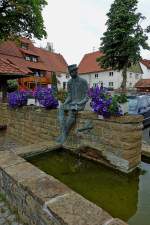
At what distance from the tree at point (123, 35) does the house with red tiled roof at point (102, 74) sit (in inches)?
554

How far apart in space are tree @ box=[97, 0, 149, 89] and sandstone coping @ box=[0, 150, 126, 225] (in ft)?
74.4

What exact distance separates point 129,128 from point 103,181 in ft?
2.85

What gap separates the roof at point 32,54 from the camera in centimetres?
2684

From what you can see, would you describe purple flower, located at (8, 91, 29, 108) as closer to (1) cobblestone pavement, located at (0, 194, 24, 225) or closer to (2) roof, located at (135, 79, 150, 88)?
(1) cobblestone pavement, located at (0, 194, 24, 225)

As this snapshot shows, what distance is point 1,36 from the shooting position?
53.8ft

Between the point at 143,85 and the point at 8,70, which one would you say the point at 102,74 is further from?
the point at 8,70

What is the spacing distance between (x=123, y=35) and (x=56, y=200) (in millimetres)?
23964

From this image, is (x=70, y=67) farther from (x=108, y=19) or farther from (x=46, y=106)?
(x=108, y=19)

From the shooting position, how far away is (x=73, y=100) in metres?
4.43

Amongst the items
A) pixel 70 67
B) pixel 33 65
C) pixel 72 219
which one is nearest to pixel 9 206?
pixel 72 219

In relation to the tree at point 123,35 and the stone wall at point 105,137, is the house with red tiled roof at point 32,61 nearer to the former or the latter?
the tree at point 123,35

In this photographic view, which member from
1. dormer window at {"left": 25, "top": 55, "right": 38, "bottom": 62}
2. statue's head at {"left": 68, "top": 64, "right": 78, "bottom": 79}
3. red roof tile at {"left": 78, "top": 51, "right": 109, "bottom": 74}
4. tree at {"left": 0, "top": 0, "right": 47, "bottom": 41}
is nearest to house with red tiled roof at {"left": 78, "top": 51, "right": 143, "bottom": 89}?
red roof tile at {"left": 78, "top": 51, "right": 109, "bottom": 74}

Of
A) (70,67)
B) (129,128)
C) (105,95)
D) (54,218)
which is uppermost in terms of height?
(70,67)

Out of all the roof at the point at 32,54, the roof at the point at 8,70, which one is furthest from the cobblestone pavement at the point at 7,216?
the roof at the point at 32,54
